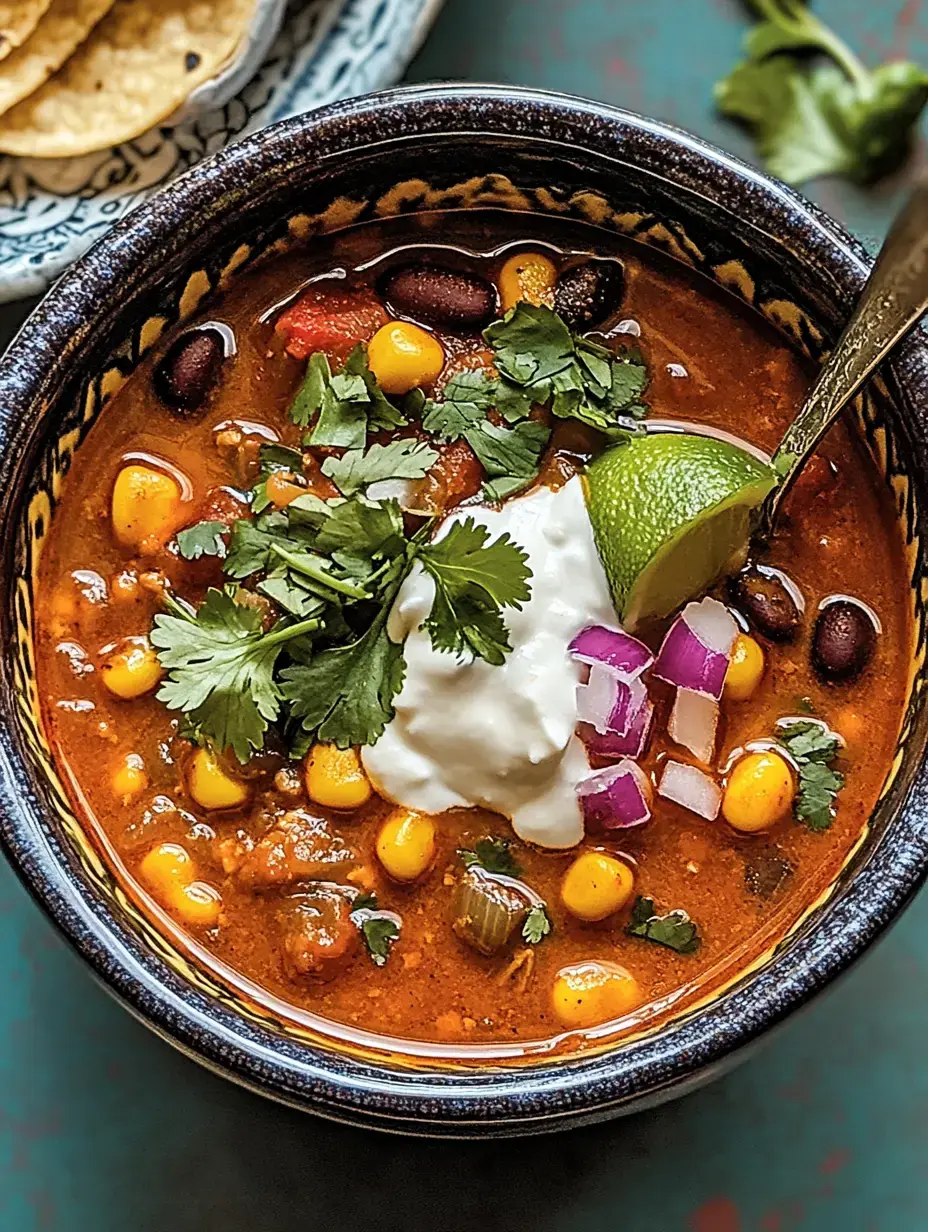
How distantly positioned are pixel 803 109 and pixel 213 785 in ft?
4.72

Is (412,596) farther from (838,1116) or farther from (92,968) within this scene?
(838,1116)

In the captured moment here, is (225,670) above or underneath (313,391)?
underneath

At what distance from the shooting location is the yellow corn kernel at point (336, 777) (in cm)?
208

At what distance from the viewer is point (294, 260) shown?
2.22 meters

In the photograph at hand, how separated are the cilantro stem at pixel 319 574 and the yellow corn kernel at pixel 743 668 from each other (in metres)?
0.45

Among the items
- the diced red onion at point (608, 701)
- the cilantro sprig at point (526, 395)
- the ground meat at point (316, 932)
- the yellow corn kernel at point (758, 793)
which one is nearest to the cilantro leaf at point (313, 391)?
the cilantro sprig at point (526, 395)

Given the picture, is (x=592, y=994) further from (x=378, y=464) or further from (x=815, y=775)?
(x=378, y=464)

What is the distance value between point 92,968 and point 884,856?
0.89m

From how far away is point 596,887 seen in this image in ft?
6.73

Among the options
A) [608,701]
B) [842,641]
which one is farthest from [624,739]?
[842,641]

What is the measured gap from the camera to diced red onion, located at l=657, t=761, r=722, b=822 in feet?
6.91

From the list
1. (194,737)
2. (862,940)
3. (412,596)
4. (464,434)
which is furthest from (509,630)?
(862,940)

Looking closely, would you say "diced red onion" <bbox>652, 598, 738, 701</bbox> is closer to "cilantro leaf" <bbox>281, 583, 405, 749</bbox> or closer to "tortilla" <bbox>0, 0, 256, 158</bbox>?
"cilantro leaf" <bbox>281, 583, 405, 749</bbox>

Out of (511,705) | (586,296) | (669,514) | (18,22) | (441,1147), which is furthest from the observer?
(18,22)
